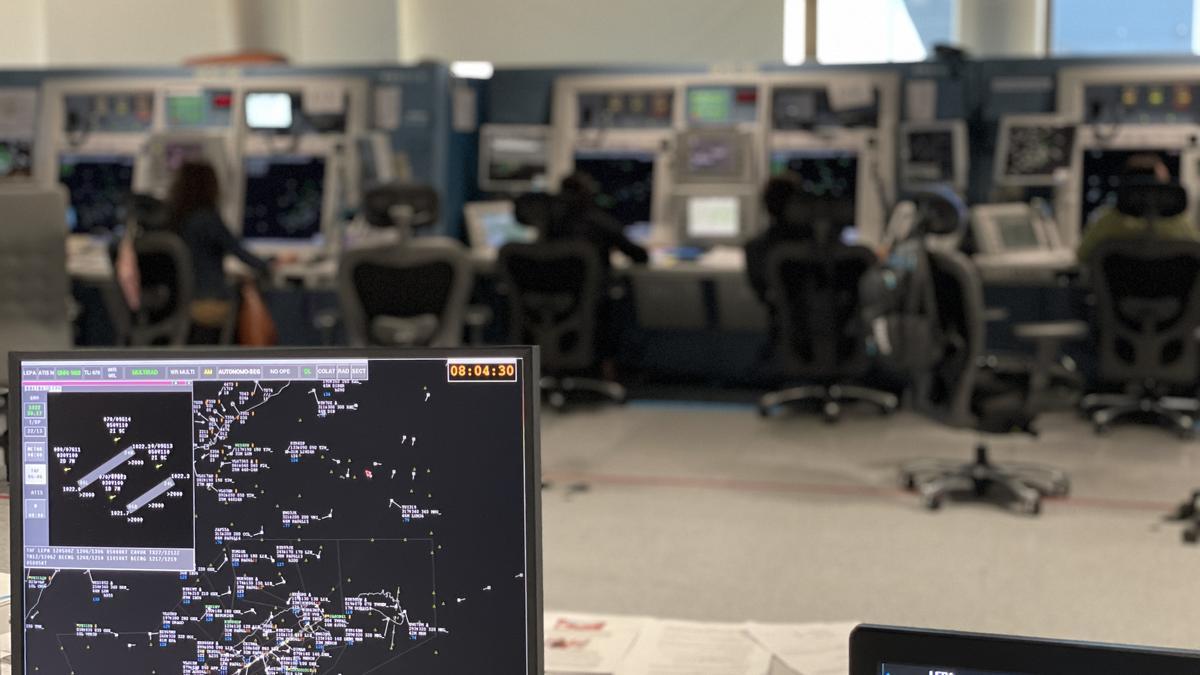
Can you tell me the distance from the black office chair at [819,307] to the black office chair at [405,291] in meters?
1.50

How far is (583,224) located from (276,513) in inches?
201

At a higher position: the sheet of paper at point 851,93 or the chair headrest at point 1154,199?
the sheet of paper at point 851,93

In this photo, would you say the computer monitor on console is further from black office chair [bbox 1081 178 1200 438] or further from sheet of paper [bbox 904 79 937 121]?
black office chair [bbox 1081 178 1200 438]

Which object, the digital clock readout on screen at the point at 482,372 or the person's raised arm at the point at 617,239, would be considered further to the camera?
the person's raised arm at the point at 617,239

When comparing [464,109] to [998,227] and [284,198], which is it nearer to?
[284,198]

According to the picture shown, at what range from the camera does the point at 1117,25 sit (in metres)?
9.25

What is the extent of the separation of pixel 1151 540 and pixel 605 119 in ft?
13.0

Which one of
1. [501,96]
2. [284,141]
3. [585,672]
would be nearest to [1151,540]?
[585,672]

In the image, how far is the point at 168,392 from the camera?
1250 mm

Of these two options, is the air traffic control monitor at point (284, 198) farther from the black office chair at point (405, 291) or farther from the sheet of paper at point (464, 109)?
the black office chair at point (405, 291)

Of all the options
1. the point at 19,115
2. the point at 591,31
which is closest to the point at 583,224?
the point at 19,115

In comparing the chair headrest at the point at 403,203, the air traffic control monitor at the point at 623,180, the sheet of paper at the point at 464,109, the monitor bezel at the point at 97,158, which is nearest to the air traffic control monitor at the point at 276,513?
the chair headrest at the point at 403,203

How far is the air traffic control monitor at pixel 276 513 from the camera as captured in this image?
1219 mm

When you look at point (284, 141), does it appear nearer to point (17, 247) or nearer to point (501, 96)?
point (501, 96)
